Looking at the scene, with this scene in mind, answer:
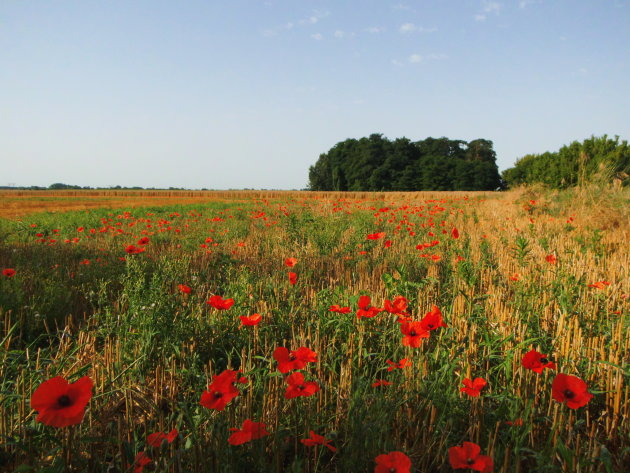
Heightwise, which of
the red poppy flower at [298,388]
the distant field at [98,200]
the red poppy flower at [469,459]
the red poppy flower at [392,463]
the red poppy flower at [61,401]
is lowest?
the red poppy flower at [469,459]

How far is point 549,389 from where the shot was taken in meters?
1.95

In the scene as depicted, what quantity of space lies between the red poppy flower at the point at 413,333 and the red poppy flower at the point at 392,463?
2.54ft

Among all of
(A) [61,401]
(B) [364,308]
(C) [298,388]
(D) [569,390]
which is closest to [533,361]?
(D) [569,390]

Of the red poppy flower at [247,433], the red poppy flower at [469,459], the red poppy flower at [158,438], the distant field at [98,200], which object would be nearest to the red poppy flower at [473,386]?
the red poppy flower at [469,459]

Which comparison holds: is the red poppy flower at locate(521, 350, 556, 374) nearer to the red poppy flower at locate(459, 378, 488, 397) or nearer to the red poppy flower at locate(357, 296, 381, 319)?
the red poppy flower at locate(459, 378, 488, 397)

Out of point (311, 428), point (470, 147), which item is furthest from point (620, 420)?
point (470, 147)

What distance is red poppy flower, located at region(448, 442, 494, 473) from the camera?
1.11 meters

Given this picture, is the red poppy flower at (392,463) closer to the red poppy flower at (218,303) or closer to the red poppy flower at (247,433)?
the red poppy flower at (247,433)

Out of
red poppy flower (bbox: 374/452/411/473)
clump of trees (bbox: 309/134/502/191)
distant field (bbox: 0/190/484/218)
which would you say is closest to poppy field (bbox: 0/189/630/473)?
red poppy flower (bbox: 374/452/411/473)

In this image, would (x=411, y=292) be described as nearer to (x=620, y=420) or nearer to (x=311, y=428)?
(x=620, y=420)

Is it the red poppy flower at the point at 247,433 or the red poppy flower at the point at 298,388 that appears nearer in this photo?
the red poppy flower at the point at 247,433

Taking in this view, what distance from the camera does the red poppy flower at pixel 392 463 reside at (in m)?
1.05

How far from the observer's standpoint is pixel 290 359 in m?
1.58

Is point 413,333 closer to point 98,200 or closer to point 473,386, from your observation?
point 473,386
